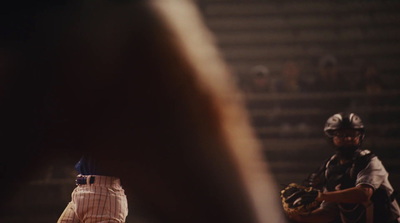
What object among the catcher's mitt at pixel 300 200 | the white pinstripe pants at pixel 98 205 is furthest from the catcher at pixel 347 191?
the white pinstripe pants at pixel 98 205

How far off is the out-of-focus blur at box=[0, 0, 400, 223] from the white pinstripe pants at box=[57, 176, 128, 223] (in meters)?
5.71

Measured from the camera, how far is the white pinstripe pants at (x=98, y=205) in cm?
239

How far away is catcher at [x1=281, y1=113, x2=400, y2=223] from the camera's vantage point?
511cm

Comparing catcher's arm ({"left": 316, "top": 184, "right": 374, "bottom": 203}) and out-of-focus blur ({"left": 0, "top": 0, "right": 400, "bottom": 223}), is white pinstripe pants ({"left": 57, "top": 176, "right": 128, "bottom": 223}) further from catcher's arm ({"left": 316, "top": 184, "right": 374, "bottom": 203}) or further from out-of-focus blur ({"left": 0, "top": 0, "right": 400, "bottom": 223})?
out-of-focus blur ({"left": 0, "top": 0, "right": 400, "bottom": 223})

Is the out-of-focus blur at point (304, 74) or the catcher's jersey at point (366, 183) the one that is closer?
the catcher's jersey at point (366, 183)

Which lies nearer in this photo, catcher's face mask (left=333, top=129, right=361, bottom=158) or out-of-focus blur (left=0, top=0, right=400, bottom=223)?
catcher's face mask (left=333, top=129, right=361, bottom=158)

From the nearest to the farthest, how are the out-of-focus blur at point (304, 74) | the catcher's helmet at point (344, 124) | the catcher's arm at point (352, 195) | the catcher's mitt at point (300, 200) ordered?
1. the catcher's arm at point (352, 195)
2. the catcher's mitt at point (300, 200)
3. the catcher's helmet at point (344, 124)
4. the out-of-focus blur at point (304, 74)

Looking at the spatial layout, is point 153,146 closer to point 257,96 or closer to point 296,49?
point 257,96

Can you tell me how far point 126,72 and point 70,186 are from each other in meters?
8.62

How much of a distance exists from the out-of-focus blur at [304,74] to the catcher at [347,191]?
3.67 metres

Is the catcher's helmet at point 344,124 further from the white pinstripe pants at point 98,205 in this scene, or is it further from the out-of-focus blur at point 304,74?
the white pinstripe pants at point 98,205

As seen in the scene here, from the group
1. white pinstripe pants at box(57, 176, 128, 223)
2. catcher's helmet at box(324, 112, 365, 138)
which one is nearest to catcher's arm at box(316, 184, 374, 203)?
catcher's helmet at box(324, 112, 365, 138)

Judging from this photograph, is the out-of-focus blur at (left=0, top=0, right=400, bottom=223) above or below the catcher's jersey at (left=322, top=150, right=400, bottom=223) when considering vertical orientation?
above

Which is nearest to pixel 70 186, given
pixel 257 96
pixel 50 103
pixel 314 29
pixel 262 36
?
pixel 257 96
